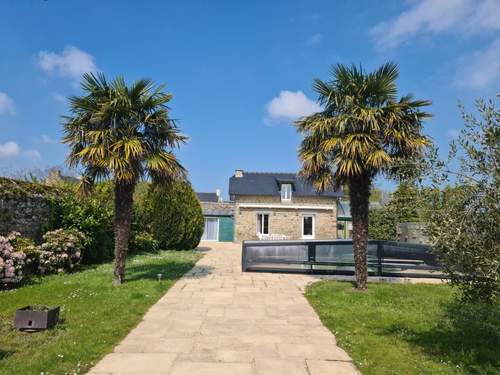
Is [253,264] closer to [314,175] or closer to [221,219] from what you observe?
[314,175]

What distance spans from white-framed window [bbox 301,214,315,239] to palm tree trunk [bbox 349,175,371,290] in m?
20.5

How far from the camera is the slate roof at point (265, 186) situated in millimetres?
29641

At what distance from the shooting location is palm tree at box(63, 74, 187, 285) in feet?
27.6

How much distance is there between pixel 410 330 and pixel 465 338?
0.69 m

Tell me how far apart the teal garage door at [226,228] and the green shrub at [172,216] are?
44.9 ft

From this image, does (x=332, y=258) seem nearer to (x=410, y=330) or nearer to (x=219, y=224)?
(x=410, y=330)

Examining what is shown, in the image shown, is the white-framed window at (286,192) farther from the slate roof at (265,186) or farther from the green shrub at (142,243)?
the green shrub at (142,243)

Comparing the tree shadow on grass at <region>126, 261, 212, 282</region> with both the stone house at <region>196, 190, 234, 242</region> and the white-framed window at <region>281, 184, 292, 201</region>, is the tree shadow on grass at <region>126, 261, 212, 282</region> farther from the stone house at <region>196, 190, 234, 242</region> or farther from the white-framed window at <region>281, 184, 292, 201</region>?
the stone house at <region>196, 190, 234, 242</region>

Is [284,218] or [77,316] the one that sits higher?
[284,218]

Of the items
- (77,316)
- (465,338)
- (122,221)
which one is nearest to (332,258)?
(122,221)

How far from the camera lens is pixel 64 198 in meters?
12.2

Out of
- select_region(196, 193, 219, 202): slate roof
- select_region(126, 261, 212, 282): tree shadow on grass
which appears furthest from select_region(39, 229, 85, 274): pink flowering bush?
select_region(196, 193, 219, 202): slate roof

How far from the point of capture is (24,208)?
33.9 ft

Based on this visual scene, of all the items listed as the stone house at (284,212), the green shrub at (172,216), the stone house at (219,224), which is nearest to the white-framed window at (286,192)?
the stone house at (284,212)
